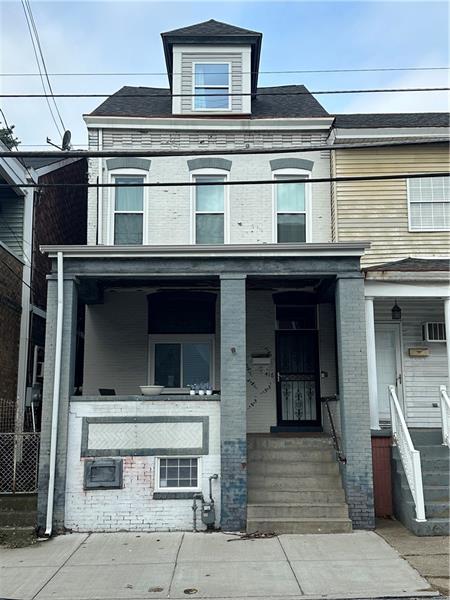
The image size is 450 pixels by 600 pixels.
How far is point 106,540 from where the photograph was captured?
8367mm

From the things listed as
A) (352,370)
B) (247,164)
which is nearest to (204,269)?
(352,370)

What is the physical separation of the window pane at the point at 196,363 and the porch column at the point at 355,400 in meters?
3.77

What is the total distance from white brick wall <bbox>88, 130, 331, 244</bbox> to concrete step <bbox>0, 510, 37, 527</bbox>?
5.38 meters

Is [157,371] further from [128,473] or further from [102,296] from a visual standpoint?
[128,473]

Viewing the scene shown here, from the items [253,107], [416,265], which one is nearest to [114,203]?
[253,107]

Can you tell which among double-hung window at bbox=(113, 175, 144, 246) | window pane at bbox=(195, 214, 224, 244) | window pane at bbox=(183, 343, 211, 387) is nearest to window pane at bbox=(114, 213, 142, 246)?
A: double-hung window at bbox=(113, 175, 144, 246)

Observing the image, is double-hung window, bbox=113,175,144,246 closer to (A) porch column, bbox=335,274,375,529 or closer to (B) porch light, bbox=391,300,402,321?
(A) porch column, bbox=335,274,375,529

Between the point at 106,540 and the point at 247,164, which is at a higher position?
the point at 247,164

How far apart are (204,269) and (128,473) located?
3420mm

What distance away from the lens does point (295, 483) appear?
30.7 feet

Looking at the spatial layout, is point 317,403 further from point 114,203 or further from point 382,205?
point 114,203

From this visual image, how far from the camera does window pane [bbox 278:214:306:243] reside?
12297 mm

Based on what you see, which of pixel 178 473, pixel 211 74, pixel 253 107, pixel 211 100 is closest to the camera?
pixel 178 473

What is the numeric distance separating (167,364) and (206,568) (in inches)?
233
